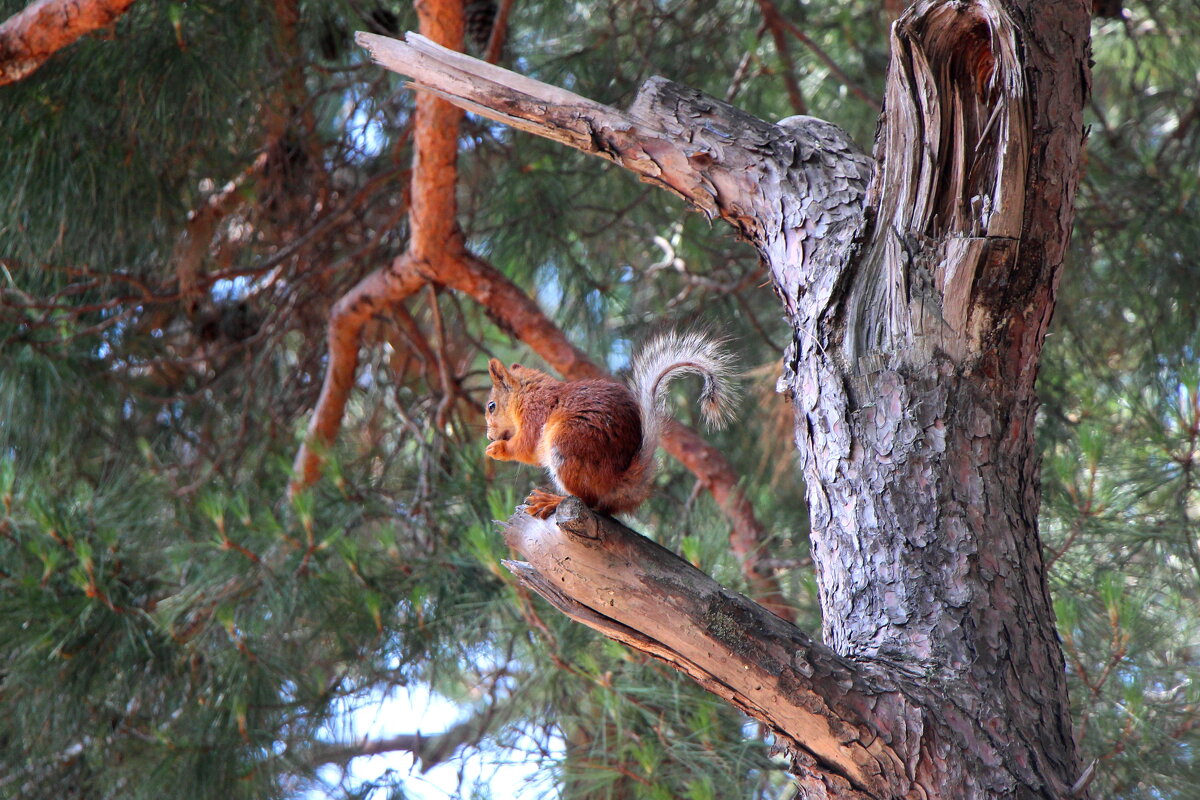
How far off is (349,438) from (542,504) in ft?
6.17

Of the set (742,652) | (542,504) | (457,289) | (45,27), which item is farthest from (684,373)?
(45,27)

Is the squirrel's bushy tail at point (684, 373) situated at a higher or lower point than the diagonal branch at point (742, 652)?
higher


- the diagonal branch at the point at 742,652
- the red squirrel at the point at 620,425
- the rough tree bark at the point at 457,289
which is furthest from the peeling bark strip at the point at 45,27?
the diagonal branch at the point at 742,652

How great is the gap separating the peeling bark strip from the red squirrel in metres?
1.00


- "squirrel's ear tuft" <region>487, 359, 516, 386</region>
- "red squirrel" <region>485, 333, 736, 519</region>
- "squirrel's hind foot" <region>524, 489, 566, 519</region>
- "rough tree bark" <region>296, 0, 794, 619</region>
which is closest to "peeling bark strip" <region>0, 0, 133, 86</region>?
"rough tree bark" <region>296, 0, 794, 619</region>

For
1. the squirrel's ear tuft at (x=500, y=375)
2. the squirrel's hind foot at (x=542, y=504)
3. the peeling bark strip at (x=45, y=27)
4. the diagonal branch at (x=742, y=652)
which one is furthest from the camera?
the peeling bark strip at (x=45, y=27)

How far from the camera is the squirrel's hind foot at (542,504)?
1133 millimetres

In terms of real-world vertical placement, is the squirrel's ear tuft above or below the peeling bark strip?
below

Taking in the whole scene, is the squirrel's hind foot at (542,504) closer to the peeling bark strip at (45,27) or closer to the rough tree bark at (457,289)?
Result: the rough tree bark at (457,289)

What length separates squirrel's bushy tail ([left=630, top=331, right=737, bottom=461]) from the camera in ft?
4.08

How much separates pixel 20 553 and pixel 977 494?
1.85m

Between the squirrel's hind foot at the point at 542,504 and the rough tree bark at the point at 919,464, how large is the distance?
45 millimetres

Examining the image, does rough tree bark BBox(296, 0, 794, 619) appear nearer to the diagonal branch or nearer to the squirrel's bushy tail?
the squirrel's bushy tail

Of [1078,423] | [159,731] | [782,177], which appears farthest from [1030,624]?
[159,731]
